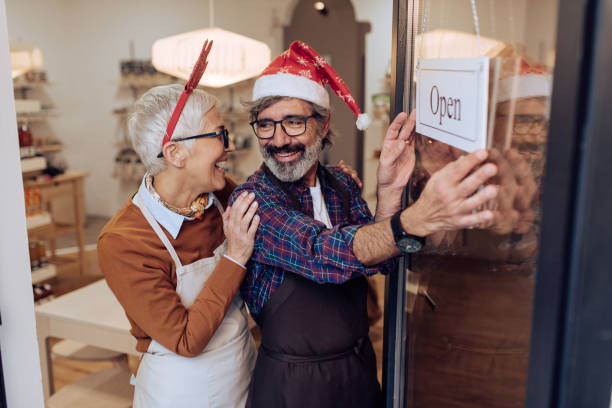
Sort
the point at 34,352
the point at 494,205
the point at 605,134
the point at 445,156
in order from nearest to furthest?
the point at 605,134
the point at 494,205
the point at 445,156
the point at 34,352

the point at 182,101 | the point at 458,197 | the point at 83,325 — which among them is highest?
the point at 182,101

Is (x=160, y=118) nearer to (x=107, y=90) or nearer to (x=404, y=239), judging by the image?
(x=404, y=239)

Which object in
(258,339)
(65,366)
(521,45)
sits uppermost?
(521,45)

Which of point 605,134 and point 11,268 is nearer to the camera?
point 605,134

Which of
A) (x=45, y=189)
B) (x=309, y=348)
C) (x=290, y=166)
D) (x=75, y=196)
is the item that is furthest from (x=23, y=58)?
(x=309, y=348)

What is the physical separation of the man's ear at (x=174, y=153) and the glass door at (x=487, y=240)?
0.64 meters

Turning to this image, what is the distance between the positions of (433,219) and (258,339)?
6.76ft

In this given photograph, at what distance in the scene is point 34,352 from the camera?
1175 mm

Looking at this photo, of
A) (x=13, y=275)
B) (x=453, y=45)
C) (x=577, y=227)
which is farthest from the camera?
(x=13, y=275)

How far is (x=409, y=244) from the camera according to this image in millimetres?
964

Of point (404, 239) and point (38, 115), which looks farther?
point (38, 115)

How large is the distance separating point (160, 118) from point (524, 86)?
107 centimetres

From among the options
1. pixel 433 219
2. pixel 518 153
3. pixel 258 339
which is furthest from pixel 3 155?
pixel 258 339

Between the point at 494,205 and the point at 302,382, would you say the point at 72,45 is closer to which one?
the point at 302,382
